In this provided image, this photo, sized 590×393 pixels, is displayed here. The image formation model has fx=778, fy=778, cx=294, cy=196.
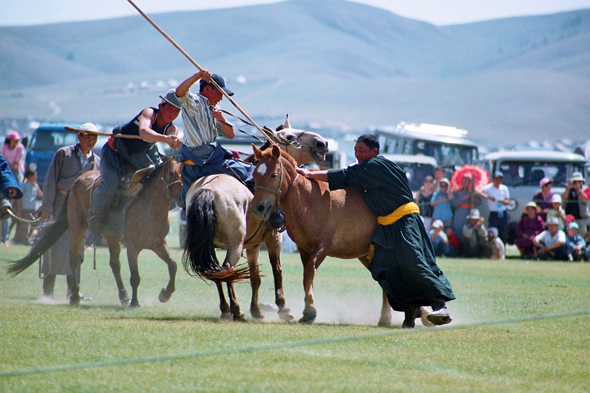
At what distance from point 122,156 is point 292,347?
4020 millimetres

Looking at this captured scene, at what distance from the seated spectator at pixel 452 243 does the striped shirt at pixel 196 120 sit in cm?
1021

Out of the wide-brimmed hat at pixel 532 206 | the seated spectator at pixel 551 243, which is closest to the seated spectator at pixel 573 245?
the seated spectator at pixel 551 243

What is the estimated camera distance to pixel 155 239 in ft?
29.0

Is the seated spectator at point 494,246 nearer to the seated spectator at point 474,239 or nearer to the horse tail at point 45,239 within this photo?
the seated spectator at point 474,239

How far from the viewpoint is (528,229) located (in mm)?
16703

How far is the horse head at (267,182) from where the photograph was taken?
6984mm

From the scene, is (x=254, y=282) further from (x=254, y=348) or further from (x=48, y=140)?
(x=48, y=140)

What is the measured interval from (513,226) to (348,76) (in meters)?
134

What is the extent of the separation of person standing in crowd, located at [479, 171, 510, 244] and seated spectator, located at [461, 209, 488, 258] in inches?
21.0

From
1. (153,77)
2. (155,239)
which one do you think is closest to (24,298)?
(155,239)

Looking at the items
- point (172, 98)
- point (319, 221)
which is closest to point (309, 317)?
point (319, 221)

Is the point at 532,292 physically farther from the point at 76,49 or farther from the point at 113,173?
the point at 76,49

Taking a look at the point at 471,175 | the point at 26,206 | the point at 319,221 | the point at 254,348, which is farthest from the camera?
the point at 26,206

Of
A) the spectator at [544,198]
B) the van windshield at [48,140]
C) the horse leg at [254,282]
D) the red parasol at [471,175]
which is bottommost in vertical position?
the horse leg at [254,282]
